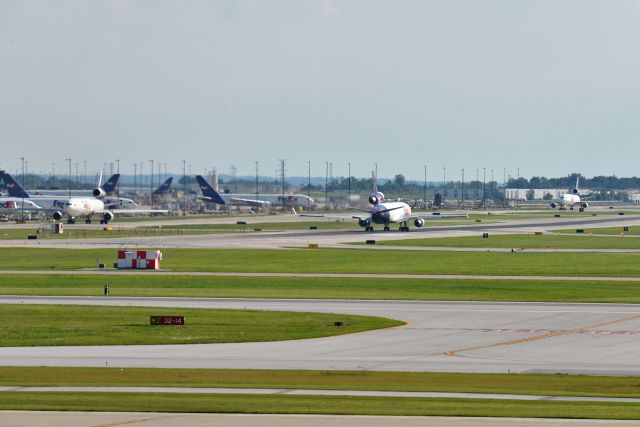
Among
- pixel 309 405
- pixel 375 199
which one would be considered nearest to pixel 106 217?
pixel 375 199

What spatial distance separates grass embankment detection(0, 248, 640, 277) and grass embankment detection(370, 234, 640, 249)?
14.3m

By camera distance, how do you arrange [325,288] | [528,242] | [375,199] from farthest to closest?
1. [375,199]
2. [528,242]
3. [325,288]

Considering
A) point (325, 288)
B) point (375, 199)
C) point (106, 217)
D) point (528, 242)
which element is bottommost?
point (528, 242)

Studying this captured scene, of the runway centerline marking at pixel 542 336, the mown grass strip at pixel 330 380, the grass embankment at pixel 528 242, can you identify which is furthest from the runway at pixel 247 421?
the grass embankment at pixel 528 242

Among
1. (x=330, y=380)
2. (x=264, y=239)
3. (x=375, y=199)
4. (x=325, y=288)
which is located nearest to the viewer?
(x=330, y=380)

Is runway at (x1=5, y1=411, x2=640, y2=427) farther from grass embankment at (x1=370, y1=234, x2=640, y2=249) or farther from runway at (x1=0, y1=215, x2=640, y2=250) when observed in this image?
grass embankment at (x1=370, y1=234, x2=640, y2=249)

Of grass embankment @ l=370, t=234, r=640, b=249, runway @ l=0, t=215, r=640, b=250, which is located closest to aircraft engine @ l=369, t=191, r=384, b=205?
runway @ l=0, t=215, r=640, b=250

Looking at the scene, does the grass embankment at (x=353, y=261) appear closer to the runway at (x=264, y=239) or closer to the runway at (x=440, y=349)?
the runway at (x=264, y=239)

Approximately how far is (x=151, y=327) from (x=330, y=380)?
16.4 m

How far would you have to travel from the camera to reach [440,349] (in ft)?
163

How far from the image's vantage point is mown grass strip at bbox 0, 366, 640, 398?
1560 inches

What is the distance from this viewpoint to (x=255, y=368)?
144 feet

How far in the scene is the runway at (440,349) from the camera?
148ft

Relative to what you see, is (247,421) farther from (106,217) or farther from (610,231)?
(106,217)
